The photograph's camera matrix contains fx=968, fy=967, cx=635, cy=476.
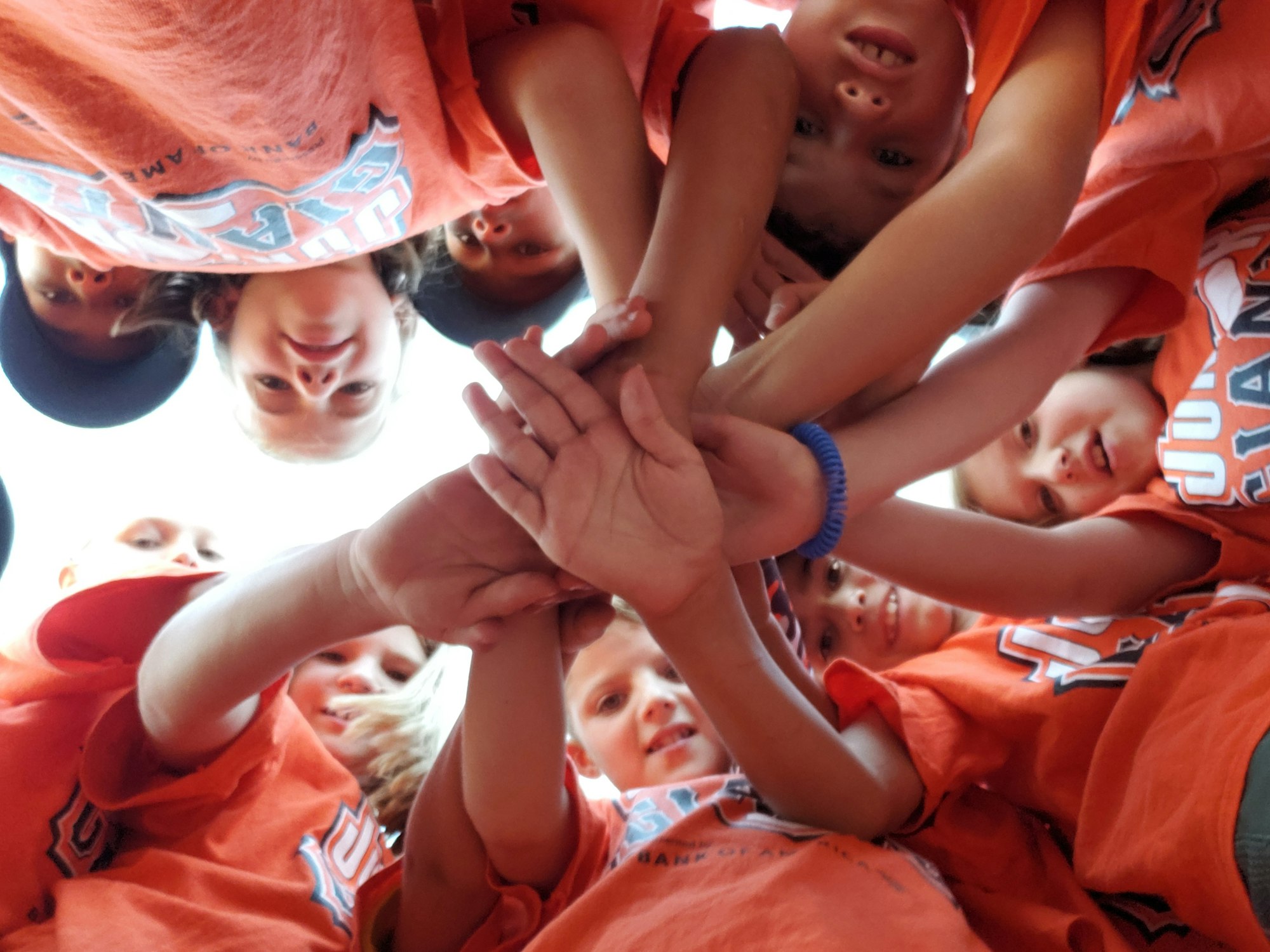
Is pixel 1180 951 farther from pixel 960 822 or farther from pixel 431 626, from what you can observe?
pixel 431 626

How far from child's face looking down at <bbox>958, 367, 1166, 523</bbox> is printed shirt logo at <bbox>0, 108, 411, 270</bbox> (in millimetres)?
574

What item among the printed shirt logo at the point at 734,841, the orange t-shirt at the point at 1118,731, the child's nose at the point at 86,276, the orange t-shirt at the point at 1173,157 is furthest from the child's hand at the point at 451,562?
the child's nose at the point at 86,276

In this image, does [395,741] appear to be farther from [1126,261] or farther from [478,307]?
[1126,261]

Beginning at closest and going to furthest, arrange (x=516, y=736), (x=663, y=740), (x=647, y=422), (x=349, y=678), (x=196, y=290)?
(x=647, y=422)
(x=516, y=736)
(x=663, y=740)
(x=349, y=678)
(x=196, y=290)

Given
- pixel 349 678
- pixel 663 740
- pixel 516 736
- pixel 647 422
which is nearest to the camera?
pixel 647 422

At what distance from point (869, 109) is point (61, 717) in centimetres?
79

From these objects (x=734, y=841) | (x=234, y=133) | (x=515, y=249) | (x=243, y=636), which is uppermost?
(x=234, y=133)

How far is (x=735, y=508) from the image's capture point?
23.5 inches

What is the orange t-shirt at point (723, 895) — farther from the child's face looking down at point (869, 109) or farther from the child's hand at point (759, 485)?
the child's face looking down at point (869, 109)

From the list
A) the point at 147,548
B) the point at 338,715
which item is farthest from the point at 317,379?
the point at 338,715

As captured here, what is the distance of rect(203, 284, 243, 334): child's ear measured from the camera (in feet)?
3.67

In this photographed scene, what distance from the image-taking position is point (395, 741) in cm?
100

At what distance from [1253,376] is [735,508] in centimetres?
45

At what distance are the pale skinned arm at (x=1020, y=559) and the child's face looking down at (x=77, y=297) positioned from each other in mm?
866
